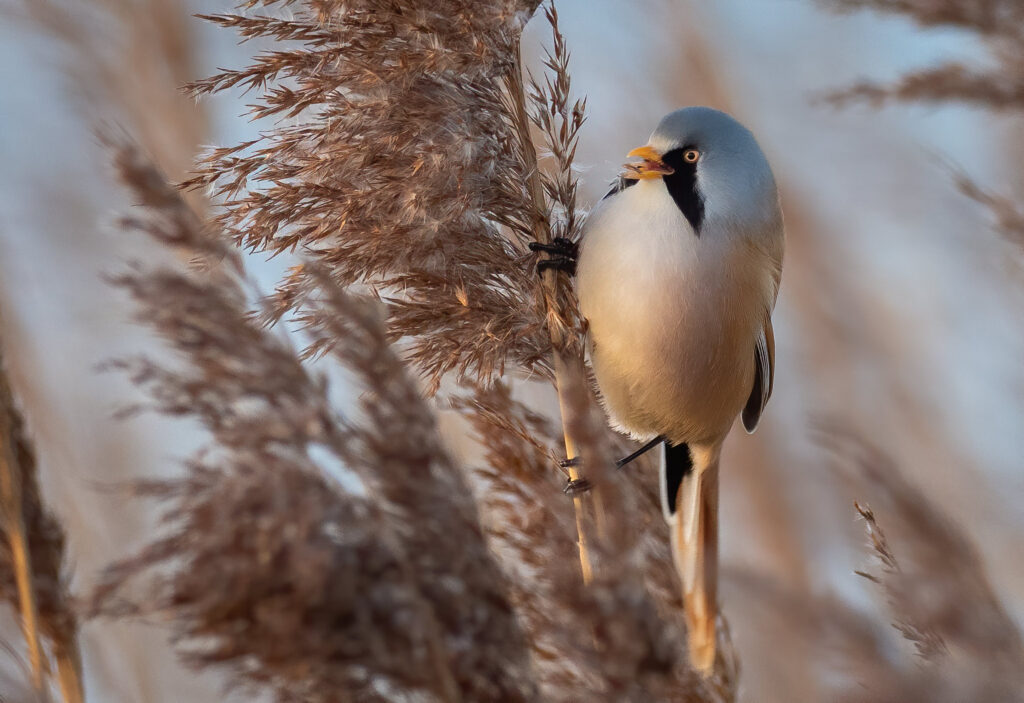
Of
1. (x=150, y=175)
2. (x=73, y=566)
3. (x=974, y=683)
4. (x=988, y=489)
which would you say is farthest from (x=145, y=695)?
(x=988, y=489)

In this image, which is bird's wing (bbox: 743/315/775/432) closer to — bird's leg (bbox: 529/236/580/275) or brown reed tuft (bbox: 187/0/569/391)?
bird's leg (bbox: 529/236/580/275)

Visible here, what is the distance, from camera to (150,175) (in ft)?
3.59

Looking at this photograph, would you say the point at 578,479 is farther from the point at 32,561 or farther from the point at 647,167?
the point at 32,561

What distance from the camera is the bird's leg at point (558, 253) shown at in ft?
6.70

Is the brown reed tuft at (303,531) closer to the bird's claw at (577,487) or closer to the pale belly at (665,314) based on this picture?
the bird's claw at (577,487)

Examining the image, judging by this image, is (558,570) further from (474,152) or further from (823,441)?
(474,152)

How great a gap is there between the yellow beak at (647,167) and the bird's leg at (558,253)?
0.22 m

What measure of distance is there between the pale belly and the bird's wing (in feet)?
0.47

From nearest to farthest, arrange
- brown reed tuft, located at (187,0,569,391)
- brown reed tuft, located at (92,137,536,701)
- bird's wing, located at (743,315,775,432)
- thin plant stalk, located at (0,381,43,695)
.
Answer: brown reed tuft, located at (92,137,536,701) < thin plant stalk, located at (0,381,43,695) < brown reed tuft, located at (187,0,569,391) < bird's wing, located at (743,315,775,432)

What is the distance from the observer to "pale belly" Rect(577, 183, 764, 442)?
7.15 feet

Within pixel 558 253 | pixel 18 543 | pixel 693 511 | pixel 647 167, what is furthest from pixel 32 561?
pixel 693 511

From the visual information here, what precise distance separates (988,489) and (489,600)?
2.71 m

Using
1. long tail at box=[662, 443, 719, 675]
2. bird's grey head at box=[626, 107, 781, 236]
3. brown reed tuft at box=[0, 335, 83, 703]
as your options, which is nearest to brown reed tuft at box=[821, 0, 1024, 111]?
bird's grey head at box=[626, 107, 781, 236]

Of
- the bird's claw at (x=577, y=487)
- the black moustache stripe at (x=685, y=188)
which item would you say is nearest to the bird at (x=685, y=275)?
the black moustache stripe at (x=685, y=188)
